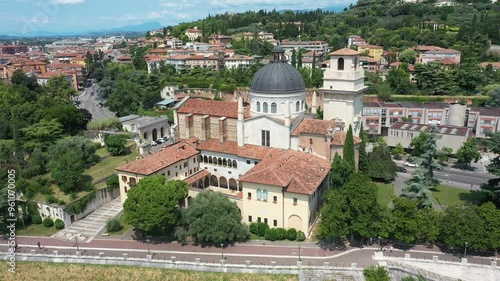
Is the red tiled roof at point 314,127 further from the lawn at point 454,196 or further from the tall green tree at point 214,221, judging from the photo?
the lawn at point 454,196

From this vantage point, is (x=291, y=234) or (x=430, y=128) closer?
(x=291, y=234)

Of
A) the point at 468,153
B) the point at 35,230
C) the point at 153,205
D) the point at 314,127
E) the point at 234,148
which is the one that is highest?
the point at 314,127

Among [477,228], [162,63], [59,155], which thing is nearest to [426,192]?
[477,228]

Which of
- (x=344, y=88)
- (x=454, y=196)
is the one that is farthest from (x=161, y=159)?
(x=454, y=196)

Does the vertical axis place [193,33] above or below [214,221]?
above

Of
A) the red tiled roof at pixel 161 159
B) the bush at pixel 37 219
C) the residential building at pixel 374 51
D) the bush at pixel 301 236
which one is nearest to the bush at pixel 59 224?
the bush at pixel 37 219

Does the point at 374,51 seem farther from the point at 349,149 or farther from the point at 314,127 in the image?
the point at 349,149
